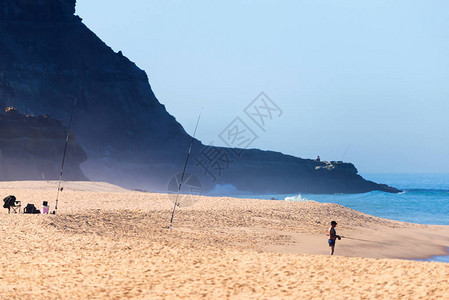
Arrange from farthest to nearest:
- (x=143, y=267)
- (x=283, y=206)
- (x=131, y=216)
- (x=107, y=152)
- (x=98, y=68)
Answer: (x=98, y=68) < (x=107, y=152) < (x=283, y=206) < (x=131, y=216) < (x=143, y=267)

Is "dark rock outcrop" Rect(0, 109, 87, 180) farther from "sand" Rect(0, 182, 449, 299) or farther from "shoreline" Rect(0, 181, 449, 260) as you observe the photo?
"sand" Rect(0, 182, 449, 299)

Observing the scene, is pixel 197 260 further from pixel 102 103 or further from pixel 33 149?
pixel 102 103

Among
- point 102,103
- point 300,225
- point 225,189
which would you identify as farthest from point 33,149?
point 225,189

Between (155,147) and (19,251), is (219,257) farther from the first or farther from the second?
(155,147)

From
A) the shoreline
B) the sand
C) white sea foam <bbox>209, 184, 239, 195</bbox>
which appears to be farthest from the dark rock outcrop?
white sea foam <bbox>209, 184, 239, 195</bbox>

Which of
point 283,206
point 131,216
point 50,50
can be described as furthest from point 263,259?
point 50,50

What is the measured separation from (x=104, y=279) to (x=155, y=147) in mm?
90716

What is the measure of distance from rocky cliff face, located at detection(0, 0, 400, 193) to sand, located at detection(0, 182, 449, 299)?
221ft

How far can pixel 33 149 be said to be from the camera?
53656 millimetres

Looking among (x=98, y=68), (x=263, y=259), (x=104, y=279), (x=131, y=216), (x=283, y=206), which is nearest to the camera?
(x=104, y=279)

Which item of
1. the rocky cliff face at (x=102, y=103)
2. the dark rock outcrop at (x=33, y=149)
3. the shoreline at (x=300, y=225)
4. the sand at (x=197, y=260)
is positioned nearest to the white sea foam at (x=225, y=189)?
the rocky cliff face at (x=102, y=103)

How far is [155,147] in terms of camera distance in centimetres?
9981

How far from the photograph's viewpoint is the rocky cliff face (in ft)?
284

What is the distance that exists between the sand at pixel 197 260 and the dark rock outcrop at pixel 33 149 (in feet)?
104
